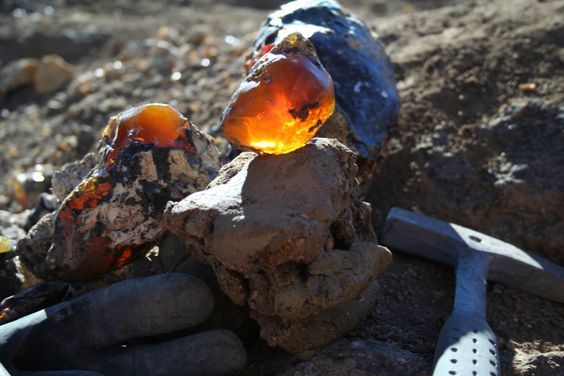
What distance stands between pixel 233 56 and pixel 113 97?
0.91m

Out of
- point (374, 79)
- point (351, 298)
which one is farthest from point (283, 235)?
point (374, 79)

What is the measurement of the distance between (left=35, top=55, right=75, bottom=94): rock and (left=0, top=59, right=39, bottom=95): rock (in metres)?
0.13

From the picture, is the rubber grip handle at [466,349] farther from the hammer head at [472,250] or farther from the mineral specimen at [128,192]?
the mineral specimen at [128,192]

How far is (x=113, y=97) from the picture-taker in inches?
186

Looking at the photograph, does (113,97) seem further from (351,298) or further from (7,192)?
(351,298)

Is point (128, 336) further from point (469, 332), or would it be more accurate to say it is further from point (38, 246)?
point (469, 332)

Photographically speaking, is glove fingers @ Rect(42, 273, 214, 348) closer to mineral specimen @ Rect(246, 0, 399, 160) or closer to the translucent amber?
the translucent amber

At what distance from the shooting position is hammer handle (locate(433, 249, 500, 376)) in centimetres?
204

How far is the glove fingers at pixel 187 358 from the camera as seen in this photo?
2.13 meters

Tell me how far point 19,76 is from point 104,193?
361 centimetres

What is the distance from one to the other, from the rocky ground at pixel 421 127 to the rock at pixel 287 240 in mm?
266

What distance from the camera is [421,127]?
3451mm

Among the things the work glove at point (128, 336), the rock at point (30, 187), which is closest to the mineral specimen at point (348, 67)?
the work glove at point (128, 336)

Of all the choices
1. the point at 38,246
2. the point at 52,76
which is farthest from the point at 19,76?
the point at 38,246
